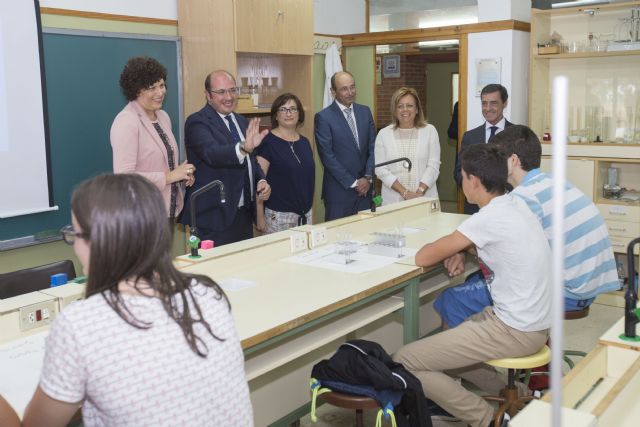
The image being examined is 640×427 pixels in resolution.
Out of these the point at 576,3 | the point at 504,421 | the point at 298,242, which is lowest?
the point at 504,421

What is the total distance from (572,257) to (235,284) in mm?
1493

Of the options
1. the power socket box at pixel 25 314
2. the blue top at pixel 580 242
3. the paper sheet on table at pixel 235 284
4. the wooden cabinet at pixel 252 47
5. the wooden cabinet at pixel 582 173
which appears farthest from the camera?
the wooden cabinet at pixel 582 173

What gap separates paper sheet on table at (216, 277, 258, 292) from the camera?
9.62ft

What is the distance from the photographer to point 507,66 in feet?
18.5

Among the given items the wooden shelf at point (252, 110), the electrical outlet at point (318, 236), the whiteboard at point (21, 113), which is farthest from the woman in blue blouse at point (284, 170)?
the whiteboard at point (21, 113)

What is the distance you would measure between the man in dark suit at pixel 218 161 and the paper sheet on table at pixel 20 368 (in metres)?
1.70

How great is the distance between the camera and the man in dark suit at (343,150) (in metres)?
4.90

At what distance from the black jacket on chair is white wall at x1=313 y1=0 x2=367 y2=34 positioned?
4077mm

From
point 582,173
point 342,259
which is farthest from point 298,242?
point 582,173

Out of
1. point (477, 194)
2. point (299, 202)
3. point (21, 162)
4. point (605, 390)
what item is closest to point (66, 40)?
point (21, 162)

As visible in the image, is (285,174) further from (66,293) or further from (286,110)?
(66,293)

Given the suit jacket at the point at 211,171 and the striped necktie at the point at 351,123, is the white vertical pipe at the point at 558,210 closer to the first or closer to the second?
the suit jacket at the point at 211,171

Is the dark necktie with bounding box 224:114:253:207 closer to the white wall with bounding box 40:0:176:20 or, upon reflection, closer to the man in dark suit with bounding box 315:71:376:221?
the man in dark suit with bounding box 315:71:376:221

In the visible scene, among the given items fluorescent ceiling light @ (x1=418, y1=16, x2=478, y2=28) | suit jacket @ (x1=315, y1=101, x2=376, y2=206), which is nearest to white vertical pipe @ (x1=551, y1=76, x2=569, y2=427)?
suit jacket @ (x1=315, y1=101, x2=376, y2=206)
